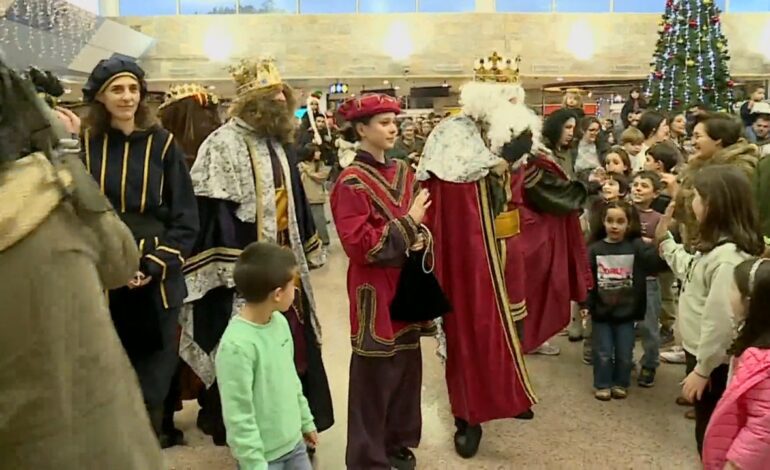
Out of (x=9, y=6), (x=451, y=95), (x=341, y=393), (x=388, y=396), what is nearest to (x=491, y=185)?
(x=388, y=396)

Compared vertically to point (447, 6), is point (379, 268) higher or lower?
lower

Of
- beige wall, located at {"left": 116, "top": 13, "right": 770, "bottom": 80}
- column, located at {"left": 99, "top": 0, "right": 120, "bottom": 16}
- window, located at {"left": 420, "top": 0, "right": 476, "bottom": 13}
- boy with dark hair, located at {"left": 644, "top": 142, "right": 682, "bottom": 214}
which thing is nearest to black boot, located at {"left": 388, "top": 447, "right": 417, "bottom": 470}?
boy with dark hair, located at {"left": 644, "top": 142, "right": 682, "bottom": 214}

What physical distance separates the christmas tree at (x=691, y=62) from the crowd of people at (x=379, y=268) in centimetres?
487

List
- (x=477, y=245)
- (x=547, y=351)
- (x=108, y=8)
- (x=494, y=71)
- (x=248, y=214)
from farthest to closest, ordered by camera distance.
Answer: (x=108, y=8), (x=547, y=351), (x=494, y=71), (x=477, y=245), (x=248, y=214)

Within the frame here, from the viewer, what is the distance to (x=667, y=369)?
4.80m

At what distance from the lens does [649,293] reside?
4641 millimetres

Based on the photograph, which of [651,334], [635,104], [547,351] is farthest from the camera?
[635,104]

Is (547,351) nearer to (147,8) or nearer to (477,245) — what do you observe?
(477,245)

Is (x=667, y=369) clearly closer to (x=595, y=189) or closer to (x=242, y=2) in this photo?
(x=595, y=189)

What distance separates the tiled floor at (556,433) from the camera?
349cm

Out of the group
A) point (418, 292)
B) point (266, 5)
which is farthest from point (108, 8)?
point (418, 292)

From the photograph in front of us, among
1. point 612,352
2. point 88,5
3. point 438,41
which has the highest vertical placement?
point 88,5

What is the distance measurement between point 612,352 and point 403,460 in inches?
60.3

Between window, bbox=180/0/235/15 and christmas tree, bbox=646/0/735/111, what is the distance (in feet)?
44.8
